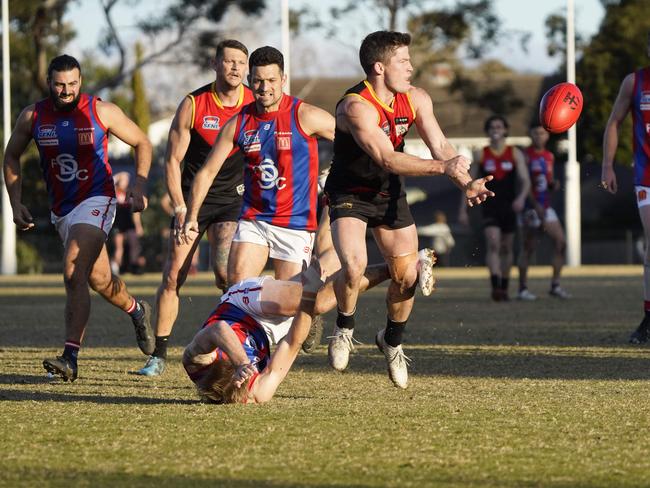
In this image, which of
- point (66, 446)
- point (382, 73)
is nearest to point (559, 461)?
point (66, 446)

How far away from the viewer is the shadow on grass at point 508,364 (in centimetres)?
938

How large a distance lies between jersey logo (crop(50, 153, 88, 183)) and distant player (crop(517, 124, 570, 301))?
31.7 ft

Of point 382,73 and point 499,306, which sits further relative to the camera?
point 499,306

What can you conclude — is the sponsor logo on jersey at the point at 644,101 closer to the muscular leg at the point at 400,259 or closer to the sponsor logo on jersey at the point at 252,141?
the muscular leg at the point at 400,259

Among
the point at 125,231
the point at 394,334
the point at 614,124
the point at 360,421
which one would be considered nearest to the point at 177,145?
the point at 394,334

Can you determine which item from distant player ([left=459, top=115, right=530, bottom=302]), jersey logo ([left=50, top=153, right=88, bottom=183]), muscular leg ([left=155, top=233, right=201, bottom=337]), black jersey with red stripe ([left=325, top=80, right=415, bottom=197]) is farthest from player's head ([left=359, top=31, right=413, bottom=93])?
distant player ([left=459, top=115, right=530, bottom=302])

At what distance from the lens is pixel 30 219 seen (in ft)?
31.9

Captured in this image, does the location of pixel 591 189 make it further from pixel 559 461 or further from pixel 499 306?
pixel 559 461

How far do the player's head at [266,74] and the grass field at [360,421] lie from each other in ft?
6.07

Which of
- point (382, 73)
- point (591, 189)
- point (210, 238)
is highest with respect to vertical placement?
point (382, 73)

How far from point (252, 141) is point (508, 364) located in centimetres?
266

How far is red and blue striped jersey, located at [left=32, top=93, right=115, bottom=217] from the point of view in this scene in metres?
9.59

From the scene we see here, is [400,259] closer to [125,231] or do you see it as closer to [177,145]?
[177,145]

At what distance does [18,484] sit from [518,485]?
1.91 m
